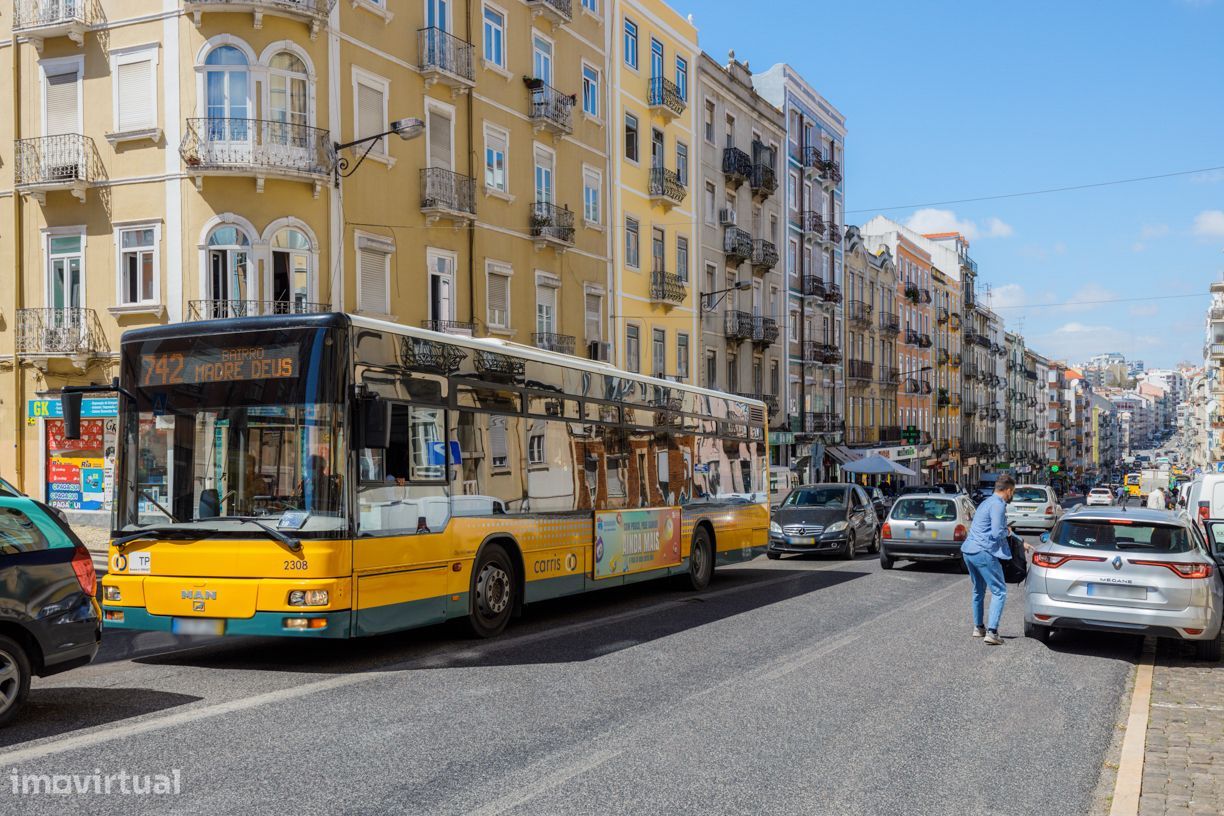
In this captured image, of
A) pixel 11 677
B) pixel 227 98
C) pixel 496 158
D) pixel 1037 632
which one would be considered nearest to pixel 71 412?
pixel 11 677

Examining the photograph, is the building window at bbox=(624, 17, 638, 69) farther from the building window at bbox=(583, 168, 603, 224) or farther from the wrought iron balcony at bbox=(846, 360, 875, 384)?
the wrought iron balcony at bbox=(846, 360, 875, 384)

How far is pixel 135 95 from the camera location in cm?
2319

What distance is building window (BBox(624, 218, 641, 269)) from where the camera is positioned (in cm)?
3600

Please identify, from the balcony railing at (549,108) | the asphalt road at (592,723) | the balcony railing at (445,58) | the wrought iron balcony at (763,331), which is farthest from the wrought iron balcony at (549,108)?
the asphalt road at (592,723)

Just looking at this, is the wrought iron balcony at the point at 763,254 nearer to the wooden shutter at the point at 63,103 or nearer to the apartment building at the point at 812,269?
the apartment building at the point at 812,269

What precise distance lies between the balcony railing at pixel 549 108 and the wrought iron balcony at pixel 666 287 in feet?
23.6

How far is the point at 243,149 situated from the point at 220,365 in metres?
14.0

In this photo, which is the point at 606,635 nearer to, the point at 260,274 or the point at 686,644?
the point at 686,644

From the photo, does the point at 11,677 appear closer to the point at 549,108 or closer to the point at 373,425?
the point at 373,425

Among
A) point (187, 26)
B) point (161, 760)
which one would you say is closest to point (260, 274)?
point (187, 26)

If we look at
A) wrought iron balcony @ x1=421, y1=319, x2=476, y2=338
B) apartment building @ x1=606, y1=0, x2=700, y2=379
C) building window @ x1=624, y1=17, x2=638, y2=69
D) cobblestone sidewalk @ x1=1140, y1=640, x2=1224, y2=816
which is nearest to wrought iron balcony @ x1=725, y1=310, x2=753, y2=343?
apartment building @ x1=606, y1=0, x2=700, y2=379

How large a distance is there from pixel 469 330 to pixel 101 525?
9.30 meters

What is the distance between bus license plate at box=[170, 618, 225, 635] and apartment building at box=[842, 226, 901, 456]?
165 feet

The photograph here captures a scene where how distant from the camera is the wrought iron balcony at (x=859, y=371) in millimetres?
58562
